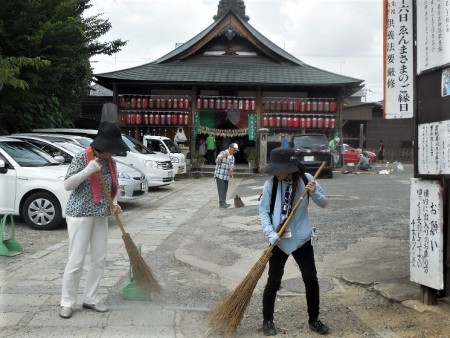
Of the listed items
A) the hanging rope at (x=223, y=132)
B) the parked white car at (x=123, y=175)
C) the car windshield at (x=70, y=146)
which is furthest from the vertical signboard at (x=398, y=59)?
the hanging rope at (x=223, y=132)

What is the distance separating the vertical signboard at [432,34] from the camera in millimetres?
4172

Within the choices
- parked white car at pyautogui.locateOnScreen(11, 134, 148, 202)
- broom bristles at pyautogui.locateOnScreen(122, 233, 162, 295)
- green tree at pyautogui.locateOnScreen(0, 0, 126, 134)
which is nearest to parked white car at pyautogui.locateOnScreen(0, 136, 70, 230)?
parked white car at pyautogui.locateOnScreen(11, 134, 148, 202)

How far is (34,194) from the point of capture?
27.0ft

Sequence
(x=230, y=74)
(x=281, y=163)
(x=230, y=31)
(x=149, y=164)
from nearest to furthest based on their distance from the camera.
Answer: (x=281, y=163) < (x=149, y=164) < (x=230, y=74) < (x=230, y=31)

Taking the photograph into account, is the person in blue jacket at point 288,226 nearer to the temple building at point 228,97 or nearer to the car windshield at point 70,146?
the car windshield at point 70,146

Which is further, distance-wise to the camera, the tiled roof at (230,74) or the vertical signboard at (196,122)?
the vertical signboard at (196,122)

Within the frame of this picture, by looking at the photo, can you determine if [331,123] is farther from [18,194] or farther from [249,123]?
[18,194]

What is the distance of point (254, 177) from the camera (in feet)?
68.2

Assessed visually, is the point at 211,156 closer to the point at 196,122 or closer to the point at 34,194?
the point at 196,122

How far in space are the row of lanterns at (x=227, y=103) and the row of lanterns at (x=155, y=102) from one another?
0.81 metres

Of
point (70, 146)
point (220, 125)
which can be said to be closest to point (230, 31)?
point (220, 125)

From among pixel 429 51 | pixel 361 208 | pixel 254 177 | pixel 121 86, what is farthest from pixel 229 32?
pixel 429 51

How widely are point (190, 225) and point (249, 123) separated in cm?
1400

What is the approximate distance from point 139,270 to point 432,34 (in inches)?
142
